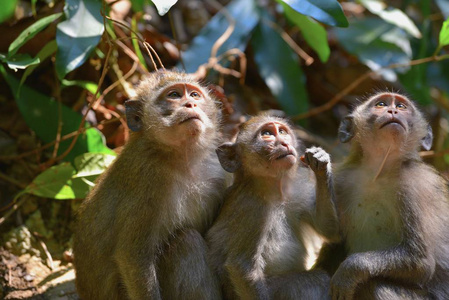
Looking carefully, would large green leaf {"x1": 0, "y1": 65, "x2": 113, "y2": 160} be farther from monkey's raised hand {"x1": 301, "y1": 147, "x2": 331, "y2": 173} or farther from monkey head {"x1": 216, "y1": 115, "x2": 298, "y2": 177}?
monkey's raised hand {"x1": 301, "y1": 147, "x2": 331, "y2": 173}

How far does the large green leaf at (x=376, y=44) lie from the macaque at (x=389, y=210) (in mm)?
2533

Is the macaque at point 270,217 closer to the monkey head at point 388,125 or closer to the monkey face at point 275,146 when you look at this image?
the monkey face at point 275,146

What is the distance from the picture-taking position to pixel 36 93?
20.0 feet

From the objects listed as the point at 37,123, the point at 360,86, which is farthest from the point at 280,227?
the point at 360,86

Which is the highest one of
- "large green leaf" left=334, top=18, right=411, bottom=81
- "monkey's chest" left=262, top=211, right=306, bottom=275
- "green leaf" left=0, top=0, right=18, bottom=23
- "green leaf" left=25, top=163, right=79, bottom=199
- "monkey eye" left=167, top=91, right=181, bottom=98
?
"green leaf" left=0, top=0, right=18, bottom=23

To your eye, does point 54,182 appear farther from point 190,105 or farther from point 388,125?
point 388,125

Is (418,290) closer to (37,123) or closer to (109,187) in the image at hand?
(109,187)

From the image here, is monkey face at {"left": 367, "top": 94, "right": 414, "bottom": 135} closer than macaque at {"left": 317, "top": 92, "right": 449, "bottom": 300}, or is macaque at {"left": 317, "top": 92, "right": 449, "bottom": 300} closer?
macaque at {"left": 317, "top": 92, "right": 449, "bottom": 300}

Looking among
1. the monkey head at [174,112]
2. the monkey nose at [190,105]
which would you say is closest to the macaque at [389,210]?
the monkey head at [174,112]

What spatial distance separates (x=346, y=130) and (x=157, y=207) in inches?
65.5

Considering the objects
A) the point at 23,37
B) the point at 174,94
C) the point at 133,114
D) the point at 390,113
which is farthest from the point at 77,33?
the point at 390,113

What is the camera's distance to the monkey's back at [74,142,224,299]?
4.50 meters

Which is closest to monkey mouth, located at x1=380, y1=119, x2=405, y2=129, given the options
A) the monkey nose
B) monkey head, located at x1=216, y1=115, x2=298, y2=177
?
monkey head, located at x1=216, y1=115, x2=298, y2=177

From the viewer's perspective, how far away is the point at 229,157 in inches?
193
